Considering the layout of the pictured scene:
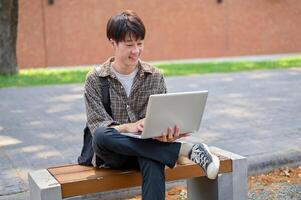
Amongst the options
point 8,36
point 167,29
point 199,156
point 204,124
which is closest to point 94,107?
point 199,156

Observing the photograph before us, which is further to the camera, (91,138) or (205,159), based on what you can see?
(91,138)

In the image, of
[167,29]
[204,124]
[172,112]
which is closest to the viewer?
[172,112]

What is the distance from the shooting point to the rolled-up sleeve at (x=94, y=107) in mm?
3354

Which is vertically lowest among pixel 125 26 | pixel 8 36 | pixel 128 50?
pixel 8 36

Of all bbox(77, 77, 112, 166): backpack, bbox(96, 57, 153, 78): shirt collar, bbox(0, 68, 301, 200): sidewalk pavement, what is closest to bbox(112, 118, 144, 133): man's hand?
bbox(77, 77, 112, 166): backpack

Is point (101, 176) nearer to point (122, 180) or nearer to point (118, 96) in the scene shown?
point (122, 180)

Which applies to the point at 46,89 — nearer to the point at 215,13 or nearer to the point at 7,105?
the point at 7,105

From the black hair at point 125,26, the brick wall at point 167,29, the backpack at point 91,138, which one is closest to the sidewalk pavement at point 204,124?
the backpack at point 91,138

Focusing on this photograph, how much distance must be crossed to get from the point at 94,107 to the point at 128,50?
1.38 feet

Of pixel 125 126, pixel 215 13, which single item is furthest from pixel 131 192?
pixel 215 13

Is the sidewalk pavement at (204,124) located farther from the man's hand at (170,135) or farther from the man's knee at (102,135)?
the man's hand at (170,135)

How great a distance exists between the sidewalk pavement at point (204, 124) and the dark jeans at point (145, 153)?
121 cm

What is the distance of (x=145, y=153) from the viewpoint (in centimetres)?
321

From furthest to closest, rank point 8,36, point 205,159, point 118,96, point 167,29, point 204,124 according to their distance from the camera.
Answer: point 167,29 < point 8,36 < point 204,124 < point 118,96 < point 205,159
